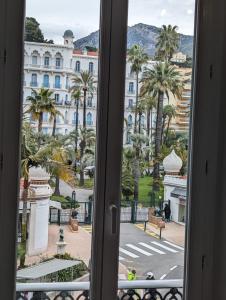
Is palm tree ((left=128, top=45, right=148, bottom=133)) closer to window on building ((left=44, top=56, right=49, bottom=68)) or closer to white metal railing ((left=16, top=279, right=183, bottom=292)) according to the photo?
window on building ((left=44, top=56, right=49, bottom=68))

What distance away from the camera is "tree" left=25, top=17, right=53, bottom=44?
2115mm

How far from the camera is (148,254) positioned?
232 cm

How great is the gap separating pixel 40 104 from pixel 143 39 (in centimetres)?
64

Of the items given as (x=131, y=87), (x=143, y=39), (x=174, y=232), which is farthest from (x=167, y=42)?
(x=174, y=232)

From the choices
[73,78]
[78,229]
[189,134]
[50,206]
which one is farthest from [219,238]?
[73,78]

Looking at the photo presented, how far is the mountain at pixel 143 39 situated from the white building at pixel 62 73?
0.16 feet

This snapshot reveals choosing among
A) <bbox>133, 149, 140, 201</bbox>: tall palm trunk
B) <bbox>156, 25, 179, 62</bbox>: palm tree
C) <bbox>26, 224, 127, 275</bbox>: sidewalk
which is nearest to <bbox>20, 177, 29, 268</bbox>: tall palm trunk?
<bbox>26, 224, 127, 275</bbox>: sidewalk

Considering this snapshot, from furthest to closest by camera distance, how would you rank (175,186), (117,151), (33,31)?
1. (175,186)
2. (117,151)
3. (33,31)

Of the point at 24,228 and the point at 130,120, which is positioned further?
the point at 130,120

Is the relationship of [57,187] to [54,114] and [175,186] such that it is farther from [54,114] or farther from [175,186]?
[175,186]

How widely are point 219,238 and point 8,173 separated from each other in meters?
1.14

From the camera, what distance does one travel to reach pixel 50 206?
2.19 m

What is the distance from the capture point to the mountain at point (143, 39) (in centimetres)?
220

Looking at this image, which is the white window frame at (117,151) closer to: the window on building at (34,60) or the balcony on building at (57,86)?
the window on building at (34,60)
